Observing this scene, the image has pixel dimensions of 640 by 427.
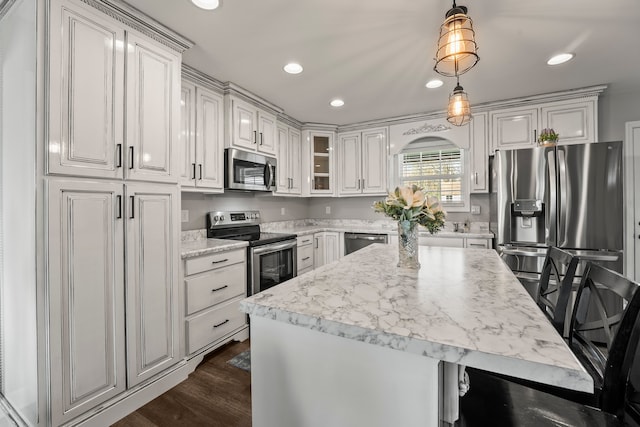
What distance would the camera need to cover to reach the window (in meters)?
3.75

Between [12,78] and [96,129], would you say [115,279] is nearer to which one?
[96,129]

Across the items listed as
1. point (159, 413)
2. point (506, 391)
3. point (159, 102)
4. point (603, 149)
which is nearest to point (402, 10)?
point (159, 102)

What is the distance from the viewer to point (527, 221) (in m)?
2.81

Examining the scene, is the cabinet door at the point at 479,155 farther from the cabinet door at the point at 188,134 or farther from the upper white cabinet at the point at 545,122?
the cabinet door at the point at 188,134

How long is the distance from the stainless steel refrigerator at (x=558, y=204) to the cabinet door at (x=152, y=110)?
304 centimetres

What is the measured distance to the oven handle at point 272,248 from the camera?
273cm

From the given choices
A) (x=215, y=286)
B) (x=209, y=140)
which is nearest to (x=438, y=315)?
(x=215, y=286)

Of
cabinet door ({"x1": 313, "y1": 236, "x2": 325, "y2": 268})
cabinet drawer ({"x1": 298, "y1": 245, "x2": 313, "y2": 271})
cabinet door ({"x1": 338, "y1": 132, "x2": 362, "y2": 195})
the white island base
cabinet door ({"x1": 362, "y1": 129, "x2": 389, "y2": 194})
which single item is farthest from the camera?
cabinet door ({"x1": 338, "y1": 132, "x2": 362, "y2": 195})

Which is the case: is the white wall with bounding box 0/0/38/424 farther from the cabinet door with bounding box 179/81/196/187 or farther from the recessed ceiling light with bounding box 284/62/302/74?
the recessed ceiling light with bounding box 284/62/302/74

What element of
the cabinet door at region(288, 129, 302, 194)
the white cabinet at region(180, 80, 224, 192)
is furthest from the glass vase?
the cabinet door at region(288, 129, 302, 194)

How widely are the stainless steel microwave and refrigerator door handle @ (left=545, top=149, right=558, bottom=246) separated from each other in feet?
9.31

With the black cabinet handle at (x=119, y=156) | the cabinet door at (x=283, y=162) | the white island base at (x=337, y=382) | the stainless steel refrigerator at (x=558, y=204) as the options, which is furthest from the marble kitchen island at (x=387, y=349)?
the cabinet door at (x=283, y=162)

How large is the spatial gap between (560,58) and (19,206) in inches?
153

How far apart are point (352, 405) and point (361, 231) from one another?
3.10m
